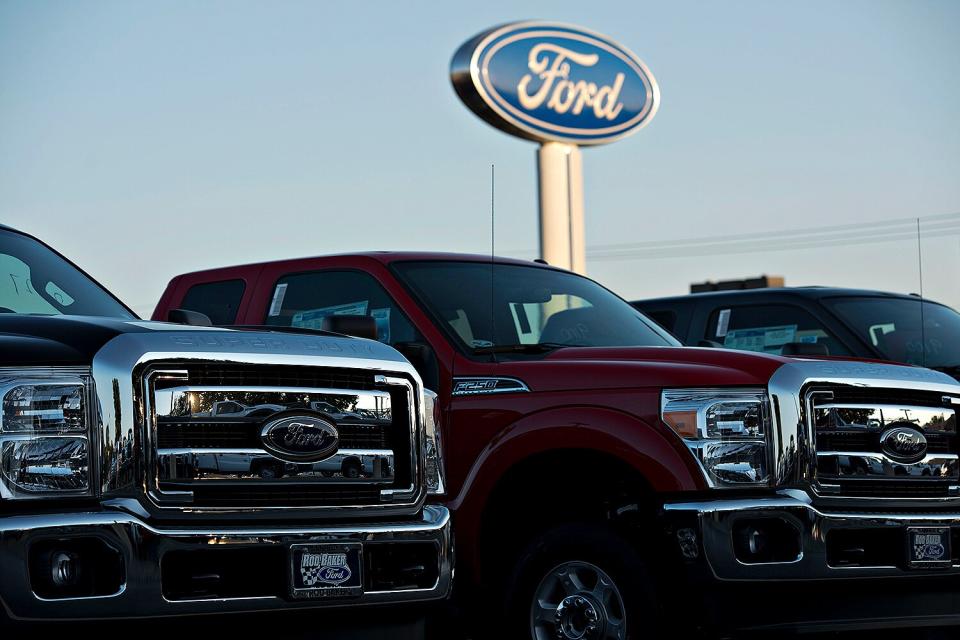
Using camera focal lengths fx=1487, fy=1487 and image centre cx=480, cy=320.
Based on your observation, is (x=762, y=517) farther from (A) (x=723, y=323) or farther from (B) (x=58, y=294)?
(A) (x=723, y=323)

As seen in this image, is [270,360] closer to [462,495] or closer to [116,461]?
[116,461]

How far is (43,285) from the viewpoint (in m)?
6.27

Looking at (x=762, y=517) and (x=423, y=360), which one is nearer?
(x=762, y=517)

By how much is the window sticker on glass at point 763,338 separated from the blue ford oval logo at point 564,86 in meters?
16.9

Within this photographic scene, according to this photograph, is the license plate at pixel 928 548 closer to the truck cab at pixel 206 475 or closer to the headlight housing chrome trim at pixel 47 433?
the truck cab at pixel 206 475

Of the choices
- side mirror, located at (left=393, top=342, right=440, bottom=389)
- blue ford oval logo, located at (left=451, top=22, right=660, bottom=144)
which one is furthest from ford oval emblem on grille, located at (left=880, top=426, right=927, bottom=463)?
blue ford oval logo, located at (left=451, top=22, right=660, bottom=144)

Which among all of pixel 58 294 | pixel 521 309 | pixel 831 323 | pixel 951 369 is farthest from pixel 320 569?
pixel 951 369

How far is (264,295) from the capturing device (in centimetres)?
782

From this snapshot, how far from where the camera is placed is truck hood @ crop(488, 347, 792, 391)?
623 cm

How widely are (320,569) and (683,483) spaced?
1870 millimetres

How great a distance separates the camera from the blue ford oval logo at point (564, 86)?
2766 centimetres

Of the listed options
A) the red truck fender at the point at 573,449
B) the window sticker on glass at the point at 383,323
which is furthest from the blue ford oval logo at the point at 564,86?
the red truck fender at the point at 573,449

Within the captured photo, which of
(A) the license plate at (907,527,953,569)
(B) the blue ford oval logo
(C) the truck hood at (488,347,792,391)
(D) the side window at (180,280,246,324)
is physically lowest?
(A) the license plate at (907,527,953,569)

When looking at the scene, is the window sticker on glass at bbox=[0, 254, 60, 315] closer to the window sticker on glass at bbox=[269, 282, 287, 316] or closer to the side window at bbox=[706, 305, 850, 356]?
the window sticker on glass at bbox=[269, 282, 287, 316]
